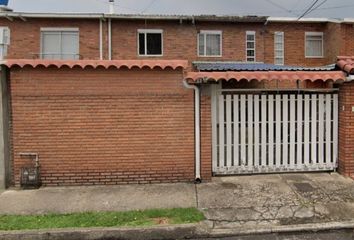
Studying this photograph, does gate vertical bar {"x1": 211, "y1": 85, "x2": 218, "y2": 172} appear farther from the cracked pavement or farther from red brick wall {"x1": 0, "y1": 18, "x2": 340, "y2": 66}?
red brick wall {"x1": 0, "y1": 18, "x2": 340, "y2": 66}

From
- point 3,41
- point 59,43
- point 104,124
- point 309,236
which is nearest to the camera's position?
→ point 309,236

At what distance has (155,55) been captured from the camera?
743 inches

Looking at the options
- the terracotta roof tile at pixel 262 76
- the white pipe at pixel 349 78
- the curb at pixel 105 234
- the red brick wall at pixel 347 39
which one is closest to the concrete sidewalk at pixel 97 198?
the curb at pixel 105 234

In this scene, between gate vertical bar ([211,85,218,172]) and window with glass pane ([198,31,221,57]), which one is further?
window with glass pane ([198,31,221,57])

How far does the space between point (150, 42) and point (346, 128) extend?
43.4ft

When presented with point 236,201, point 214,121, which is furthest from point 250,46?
point 236,201

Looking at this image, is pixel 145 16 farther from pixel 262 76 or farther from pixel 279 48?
pixel 262 76

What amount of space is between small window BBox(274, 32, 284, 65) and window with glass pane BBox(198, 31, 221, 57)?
11.6ft

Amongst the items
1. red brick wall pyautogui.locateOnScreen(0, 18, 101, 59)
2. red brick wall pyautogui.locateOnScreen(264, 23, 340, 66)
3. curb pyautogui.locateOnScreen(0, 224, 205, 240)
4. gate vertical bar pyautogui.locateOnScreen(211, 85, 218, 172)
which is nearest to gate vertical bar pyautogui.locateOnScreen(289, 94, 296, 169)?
gate vertical bar pyautogui.locateOnScreen(211, 85, 218, 172)

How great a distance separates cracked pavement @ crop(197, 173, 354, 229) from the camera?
17.3 ft

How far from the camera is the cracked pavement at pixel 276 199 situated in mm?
5281

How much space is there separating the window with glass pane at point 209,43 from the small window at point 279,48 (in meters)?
3.54

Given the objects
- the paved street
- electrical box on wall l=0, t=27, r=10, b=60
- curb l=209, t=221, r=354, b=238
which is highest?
electrical box on wall l=0, t=27, r=10, b=60

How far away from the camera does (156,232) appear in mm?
4922
